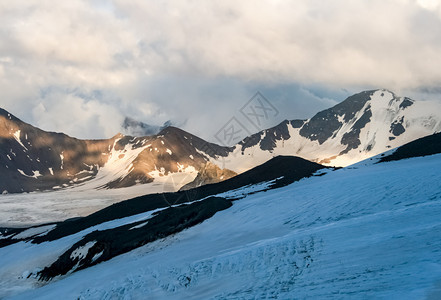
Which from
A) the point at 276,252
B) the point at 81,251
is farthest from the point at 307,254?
the point at 81,251

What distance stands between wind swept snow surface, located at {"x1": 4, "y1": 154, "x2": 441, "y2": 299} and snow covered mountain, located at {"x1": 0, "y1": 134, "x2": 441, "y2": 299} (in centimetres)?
5

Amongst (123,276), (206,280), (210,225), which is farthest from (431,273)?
(210,225)

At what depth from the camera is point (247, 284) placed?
16.4 metres

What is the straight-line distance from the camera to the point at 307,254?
17594 mm

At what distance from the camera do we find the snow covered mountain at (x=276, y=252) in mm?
13961

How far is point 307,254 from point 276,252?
1959 mm

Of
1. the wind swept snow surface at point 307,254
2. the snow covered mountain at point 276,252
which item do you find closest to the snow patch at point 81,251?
the snow covered mountain at point 276,252

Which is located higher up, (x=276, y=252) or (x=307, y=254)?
(x=276, y=252)

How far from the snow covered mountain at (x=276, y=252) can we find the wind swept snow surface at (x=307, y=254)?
52 mm

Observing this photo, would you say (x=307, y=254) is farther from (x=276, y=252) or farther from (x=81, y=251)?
(x=81, y=251)

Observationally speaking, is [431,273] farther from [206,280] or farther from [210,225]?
[210,225]

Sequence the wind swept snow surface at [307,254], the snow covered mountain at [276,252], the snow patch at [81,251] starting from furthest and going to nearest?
the snow patch at [81,251]
the snow covered mountain at [276,252]
the wind swept snow surface at [307,254]

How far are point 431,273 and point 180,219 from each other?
3001cm

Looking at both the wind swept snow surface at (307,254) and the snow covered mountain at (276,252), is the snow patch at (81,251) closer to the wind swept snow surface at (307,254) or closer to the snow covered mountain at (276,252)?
the snow covered mountain at (276,252)
